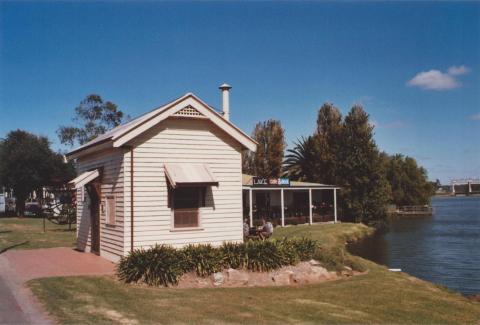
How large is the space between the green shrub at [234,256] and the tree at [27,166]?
37618 millimetres

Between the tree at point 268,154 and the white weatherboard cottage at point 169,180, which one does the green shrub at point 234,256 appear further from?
the tree at point 268,154

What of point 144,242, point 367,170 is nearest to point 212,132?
point 144,242

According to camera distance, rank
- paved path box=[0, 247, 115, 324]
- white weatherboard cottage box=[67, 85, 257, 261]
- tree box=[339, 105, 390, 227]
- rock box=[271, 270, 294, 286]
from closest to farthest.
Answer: paved path box=[0, 247, 115, 324]
rock box=[271, 270, 294, 286]
white weatherboard cottage box=[67, 85, 257, 261]
tree box=[339, 105, 390, 227]

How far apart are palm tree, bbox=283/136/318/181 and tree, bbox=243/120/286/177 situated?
1591 mm

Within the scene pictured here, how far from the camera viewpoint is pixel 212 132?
1727 cm

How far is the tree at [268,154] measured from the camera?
58500 mm

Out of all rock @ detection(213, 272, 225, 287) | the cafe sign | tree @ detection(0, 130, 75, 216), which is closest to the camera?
rock @ detection(213, 272, 225, 287)

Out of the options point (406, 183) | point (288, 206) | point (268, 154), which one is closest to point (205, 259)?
point (288, 206)

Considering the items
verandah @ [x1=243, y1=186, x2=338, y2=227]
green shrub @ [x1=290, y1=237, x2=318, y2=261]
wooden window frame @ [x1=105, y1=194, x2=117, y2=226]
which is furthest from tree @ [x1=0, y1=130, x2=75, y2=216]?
green shrub @ [x1=290, y1=237, x2=318, y2=261]

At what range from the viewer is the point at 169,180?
51.1 feet

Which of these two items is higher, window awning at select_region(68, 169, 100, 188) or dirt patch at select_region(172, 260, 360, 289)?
window awning at select_region(68, 169, 100, 188)

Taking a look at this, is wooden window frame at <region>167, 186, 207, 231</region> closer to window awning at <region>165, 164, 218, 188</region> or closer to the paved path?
window awning at <region>165, 164, 218, 188</region>

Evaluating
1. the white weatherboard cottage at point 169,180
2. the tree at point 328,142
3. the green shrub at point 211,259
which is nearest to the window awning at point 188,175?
the white weatherboard cottage at point 169,180

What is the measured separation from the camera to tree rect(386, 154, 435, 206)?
8200 cm
